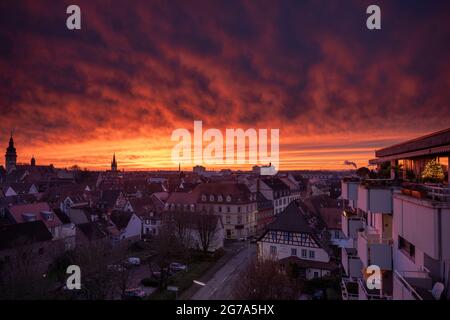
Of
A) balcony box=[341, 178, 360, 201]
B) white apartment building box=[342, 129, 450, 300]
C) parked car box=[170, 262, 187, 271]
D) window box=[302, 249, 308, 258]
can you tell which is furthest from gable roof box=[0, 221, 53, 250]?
white apartment building box=[342, 129, 450, 300]

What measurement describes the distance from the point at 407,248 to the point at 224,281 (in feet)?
47.0

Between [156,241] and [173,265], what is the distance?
333 centimetres

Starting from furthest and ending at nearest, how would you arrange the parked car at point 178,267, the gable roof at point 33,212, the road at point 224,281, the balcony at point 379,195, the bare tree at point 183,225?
the bare tree at point 183,225
the gable roof at point 33,212
the parked car at point 178,267
the road at point 224,281
the balcony at point 379,195

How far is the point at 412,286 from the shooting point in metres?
5.05

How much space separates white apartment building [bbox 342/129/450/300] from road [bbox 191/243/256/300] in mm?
8291

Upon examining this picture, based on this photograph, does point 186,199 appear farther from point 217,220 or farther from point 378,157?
point 378,157

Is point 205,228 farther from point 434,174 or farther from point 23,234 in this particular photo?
point 434,174

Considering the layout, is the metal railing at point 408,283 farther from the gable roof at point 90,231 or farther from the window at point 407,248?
the gable roof at point 90,231

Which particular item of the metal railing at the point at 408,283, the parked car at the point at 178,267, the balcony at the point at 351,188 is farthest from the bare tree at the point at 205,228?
the metal railing at the point at 408,283

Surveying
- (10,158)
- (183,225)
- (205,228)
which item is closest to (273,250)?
(205,228)

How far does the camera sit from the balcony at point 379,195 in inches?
273

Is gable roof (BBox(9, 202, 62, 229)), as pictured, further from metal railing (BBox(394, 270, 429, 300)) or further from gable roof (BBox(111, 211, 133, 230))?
metal railing (BBox(394, 270, 429, 300))

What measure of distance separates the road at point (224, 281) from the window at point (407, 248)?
10.5 m
